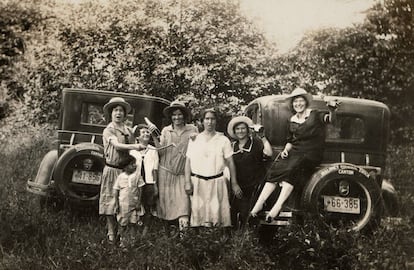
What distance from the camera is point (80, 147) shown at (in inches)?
111

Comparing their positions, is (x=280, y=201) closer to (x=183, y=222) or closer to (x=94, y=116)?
(x=183, y=222)

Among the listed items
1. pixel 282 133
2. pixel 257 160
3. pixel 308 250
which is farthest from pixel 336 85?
pixel 308 250

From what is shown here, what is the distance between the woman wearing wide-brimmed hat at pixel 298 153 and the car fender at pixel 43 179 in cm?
121

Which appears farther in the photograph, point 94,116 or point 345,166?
point 94,116

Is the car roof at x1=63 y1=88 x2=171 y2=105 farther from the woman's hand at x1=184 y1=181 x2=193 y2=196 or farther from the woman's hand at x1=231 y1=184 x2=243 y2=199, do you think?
the woman's hand at x1=231 y1=184 x2=243 y2=199

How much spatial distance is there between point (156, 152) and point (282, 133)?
730 millimetres

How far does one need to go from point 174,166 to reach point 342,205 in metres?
0.96

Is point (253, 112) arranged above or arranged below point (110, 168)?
above

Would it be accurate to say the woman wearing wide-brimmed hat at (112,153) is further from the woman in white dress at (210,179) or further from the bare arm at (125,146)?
the woman in white dress at (210,179)

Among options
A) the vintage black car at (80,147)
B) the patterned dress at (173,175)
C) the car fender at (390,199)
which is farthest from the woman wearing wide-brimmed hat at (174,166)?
the car fender at (390,199)

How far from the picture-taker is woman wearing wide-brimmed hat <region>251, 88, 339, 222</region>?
2709 millimetres

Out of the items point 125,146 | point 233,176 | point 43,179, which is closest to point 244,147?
point 233,176

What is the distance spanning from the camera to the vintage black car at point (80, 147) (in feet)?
9.19

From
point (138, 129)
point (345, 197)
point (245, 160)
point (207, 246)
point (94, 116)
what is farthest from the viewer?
point (94, 116)
